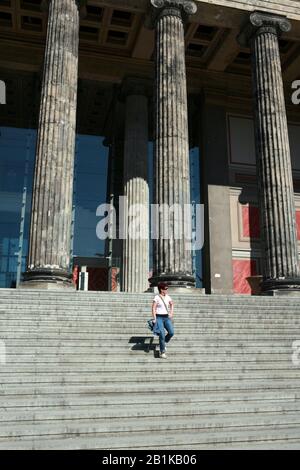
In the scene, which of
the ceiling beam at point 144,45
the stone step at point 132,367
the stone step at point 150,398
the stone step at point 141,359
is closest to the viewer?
the stone step at point 150,398

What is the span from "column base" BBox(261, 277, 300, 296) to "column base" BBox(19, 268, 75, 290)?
6569mm

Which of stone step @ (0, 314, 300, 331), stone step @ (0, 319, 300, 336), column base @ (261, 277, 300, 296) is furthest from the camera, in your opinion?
column base @ (261, 277, 300, 296)

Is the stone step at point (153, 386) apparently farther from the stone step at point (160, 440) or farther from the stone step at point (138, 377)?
the stone step at point (160, 440)

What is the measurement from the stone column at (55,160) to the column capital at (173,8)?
10.1 feet

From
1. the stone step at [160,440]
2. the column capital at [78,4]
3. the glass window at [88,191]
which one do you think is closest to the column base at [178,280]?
the stone step at [160,440]

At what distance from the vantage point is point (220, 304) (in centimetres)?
1230

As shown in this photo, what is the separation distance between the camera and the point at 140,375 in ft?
26.5

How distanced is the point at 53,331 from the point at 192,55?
60.0ft

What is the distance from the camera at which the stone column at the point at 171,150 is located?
14484 millimetres

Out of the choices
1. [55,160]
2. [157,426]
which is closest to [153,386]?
[157,426]

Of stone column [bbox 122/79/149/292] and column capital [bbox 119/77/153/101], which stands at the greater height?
column capital [bbox 119/77/153/101]

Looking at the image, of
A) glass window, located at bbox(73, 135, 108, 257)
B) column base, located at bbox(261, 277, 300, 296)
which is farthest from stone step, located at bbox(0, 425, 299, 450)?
glass window, located at bbox(73, 135, 108, 257)

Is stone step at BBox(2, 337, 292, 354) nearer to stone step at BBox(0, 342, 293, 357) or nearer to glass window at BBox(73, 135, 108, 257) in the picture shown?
stone step at BBox(0, 342, 293, 357)

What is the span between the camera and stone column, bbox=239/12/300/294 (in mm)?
15289
